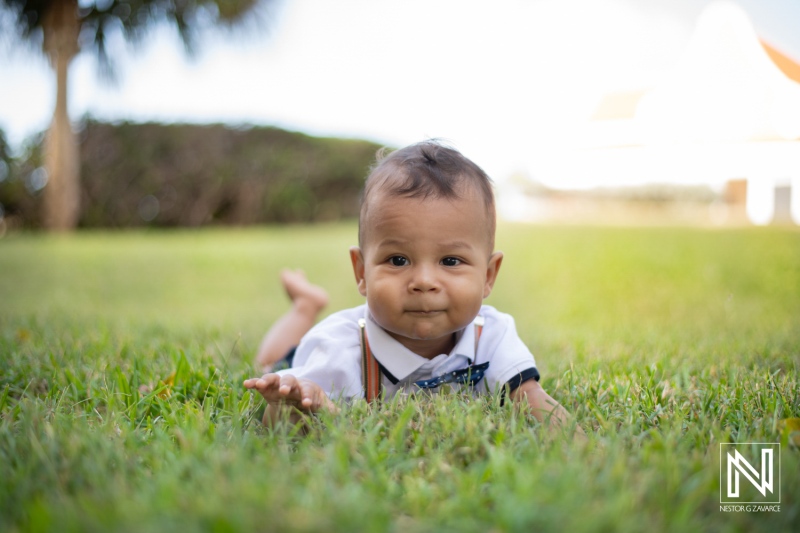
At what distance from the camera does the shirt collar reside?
216 cm

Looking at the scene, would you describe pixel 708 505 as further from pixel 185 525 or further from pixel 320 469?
pixel 185 525

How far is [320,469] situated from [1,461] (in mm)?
757

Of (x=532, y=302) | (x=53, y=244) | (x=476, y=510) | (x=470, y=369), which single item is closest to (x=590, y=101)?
(x=532, y=302)

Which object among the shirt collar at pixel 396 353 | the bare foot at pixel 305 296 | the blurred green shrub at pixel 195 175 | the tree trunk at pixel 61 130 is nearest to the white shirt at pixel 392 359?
the shirt collar at pixel 396 353

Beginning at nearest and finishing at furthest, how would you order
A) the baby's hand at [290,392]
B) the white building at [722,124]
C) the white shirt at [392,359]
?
1. the baby's hand at [290,392]
2. the white shirt at [392,359]
3. the white building at [722,124]

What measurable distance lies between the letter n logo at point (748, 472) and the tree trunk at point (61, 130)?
12258 mm

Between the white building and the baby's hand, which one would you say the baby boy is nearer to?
the baby's hand

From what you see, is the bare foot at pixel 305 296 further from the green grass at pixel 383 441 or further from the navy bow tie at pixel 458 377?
the navy bow tie at pixel 458 377

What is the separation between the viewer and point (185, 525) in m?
1.03

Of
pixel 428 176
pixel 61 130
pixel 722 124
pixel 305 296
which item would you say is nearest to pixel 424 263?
pixel 428 176

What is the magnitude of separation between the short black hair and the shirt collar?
346mm

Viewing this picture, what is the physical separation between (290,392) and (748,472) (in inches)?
45.1

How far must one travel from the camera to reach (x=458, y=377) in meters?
2.15

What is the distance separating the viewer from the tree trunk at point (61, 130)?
11383mm
